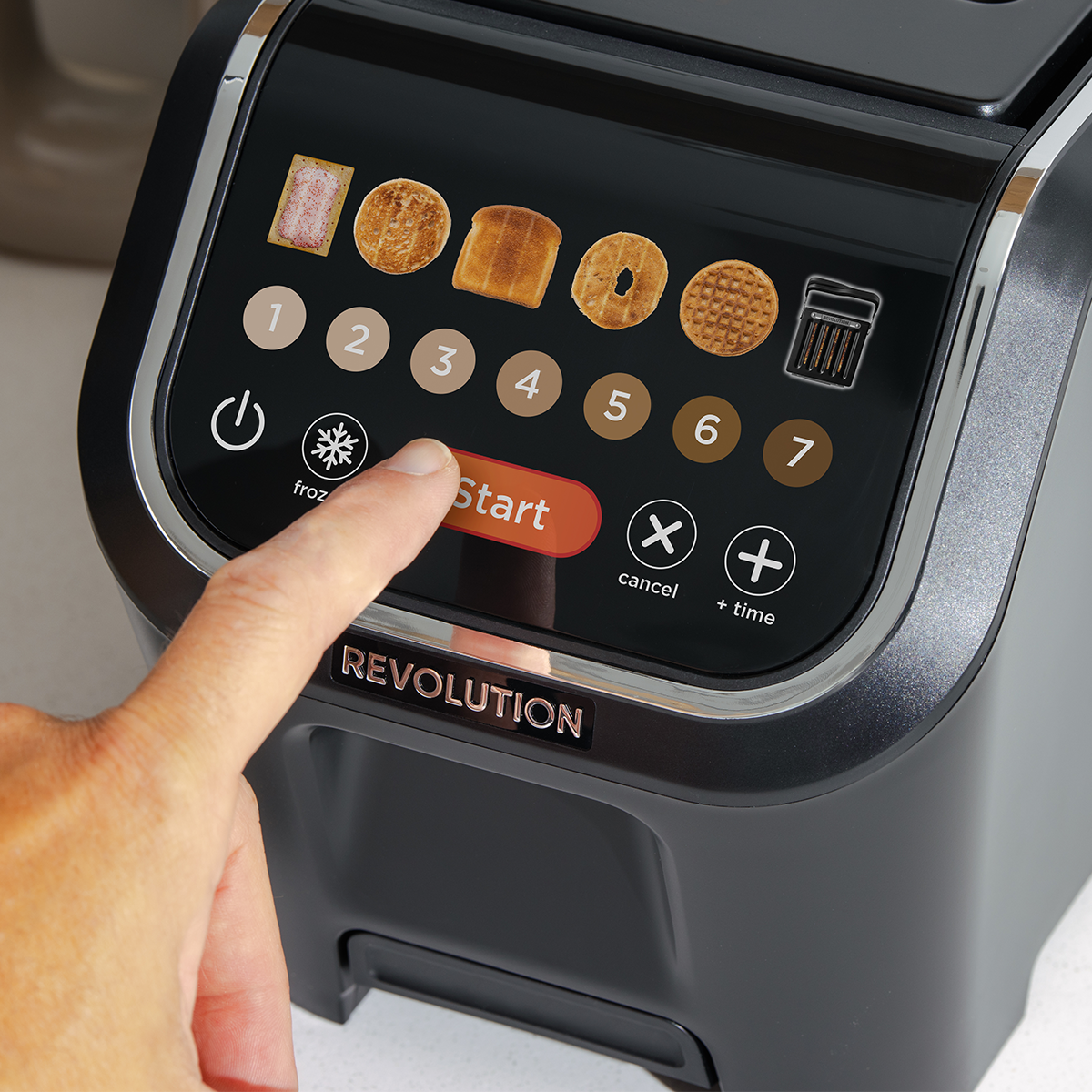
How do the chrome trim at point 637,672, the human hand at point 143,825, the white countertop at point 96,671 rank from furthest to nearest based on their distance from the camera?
the white countertop at point 96,671 < the chrome trim at point 637,672 < the human hand at point 143,825

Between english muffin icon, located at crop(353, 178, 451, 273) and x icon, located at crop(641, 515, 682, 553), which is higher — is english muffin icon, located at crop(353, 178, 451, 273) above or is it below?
above

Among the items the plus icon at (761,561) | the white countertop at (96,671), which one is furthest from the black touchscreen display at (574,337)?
Answer: the white countertop at (96,671)

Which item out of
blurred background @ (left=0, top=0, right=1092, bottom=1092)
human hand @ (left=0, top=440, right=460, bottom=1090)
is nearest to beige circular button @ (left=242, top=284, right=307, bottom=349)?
human hand @ (left=0, top=440, right=460, bottom=1090)

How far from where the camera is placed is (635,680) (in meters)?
0.39

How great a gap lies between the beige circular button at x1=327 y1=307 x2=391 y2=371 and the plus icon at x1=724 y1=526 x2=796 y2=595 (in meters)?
0.14

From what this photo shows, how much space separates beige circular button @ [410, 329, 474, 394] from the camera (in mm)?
408

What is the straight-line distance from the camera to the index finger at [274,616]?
11.7 inches

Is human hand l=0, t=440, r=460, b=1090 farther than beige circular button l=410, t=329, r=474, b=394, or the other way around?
beige circular button l=410, t=329, r=474, b=394

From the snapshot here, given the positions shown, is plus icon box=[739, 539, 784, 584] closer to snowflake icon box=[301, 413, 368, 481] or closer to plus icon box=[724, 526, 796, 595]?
plus icon box=[724, 526, 796, 595]

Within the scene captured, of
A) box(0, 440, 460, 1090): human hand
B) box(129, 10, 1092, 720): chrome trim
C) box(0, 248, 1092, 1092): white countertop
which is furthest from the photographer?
box(0, 248, 1092, 1092): white countertop

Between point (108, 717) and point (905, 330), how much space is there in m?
0.27

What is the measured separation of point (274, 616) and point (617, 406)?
0.47 ft

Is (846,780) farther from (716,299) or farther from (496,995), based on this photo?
(496,995)

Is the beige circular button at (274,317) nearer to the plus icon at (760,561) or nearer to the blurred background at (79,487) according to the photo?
the plus icon at (760,561)
